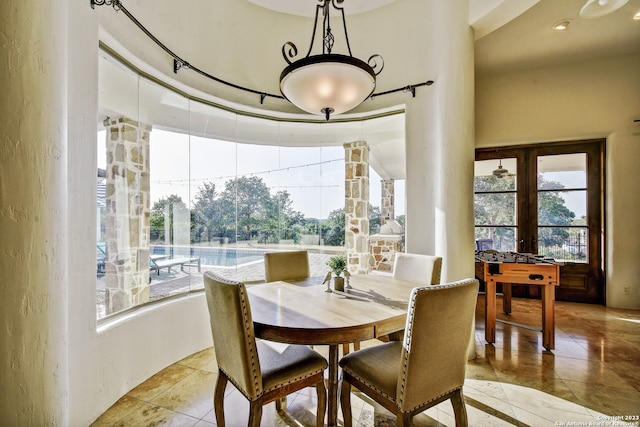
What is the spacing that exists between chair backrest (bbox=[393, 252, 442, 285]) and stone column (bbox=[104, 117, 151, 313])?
7.36 feet

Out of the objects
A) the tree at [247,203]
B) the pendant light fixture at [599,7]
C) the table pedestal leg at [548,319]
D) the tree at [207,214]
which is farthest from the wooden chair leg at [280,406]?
the pendant light fixture at [599,7]

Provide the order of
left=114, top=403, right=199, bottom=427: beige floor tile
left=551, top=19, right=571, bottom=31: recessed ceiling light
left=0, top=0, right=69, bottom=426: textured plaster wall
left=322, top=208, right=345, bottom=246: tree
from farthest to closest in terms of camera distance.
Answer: left=322, top=208, right=345, bottom=246: tree
left=551, top=19, right=571, bottom=31: recessed ceiling light
left=114, top=403, right=199, bottom=427: beige floor tile
left=0, top=0, right=69, bottom=426: textured plaster wall

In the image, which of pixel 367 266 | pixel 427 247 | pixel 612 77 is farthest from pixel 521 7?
pixel 367 266

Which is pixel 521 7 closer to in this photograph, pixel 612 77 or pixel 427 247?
pixel 427 247

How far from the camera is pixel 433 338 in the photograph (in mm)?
1361

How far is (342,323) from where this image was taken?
5.02 feet

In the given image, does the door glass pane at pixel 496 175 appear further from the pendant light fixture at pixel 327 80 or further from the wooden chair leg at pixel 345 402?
the wooden chair leg at pixel 345 402

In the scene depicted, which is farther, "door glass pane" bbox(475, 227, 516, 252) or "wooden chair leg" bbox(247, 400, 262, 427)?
"door glass pane" bbox(475, 227, 516, 252)

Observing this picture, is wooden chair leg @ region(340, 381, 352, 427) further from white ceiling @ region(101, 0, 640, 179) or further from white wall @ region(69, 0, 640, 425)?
white ceiling @ region(101, 0, 640, 179)

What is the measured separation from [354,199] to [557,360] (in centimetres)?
257

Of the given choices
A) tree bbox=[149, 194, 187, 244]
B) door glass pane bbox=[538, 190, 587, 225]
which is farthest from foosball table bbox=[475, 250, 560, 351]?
tree bbox=[149, 194, 187, 244]

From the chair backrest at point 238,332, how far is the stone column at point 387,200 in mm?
2696

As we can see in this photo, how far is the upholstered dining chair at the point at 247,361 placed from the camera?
145cm

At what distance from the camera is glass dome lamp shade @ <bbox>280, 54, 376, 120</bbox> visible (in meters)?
1.58
